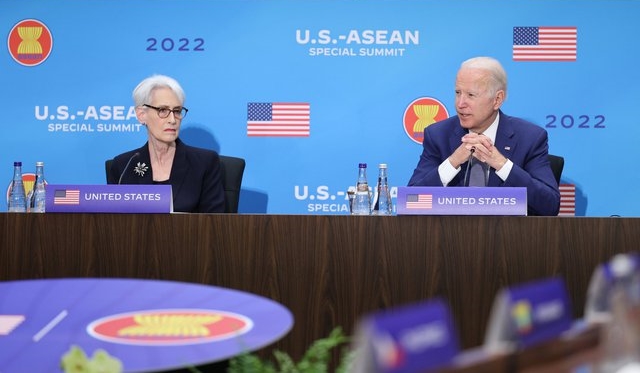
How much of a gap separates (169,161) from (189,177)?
148 mm

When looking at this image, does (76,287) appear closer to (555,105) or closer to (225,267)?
(225,267)

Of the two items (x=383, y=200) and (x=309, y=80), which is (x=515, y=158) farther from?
(x=309, y=80)

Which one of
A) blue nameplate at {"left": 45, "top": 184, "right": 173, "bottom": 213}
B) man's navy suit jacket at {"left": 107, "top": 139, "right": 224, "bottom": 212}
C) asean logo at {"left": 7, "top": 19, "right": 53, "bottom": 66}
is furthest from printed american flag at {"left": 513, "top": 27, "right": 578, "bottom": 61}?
asean logo at {"left": 7, "top": 19, "right": 53, "bottom": 66}

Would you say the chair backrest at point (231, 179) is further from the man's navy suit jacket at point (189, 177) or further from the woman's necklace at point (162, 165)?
the woman's necklace at point (162, 165)

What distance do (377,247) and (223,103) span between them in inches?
86.7

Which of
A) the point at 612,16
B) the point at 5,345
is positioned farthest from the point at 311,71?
the point at 5,345

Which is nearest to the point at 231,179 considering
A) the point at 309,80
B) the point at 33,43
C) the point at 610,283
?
the point at 309,80

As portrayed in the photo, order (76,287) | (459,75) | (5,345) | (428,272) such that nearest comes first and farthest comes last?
1. (5,345)
2. (76,287)
3. (428,272)
4. (459,75)

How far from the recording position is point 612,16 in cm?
441

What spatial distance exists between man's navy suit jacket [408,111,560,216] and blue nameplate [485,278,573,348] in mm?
2586

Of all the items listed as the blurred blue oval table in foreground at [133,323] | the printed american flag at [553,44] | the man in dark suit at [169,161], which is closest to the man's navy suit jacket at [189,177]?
the man in dark suit at [169,161]

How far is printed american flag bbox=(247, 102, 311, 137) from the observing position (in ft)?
14.7

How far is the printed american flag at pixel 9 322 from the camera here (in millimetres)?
1351

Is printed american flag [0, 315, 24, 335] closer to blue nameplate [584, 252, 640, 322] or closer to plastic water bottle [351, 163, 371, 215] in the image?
blue nameplate [584, 252, 640, 322]
